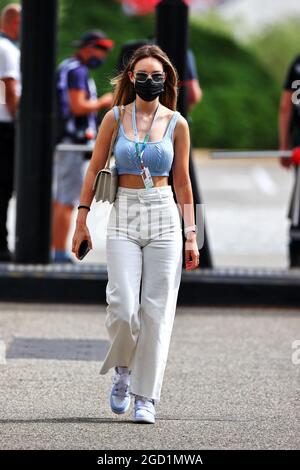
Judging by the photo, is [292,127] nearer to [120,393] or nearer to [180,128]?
[180,128]

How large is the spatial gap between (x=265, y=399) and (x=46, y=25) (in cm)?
468

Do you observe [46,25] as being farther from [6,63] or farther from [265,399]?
[265,399]

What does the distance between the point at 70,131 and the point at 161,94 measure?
5213 mm

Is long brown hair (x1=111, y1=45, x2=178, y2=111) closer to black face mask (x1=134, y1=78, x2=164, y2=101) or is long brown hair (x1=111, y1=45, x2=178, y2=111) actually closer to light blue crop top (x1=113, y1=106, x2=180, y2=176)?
black face mask (x1=134, y1=78, x2=164, y2=101)

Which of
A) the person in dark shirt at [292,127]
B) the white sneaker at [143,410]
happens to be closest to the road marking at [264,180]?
the person in dark shirt at [292,127]

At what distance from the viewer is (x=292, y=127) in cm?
1319

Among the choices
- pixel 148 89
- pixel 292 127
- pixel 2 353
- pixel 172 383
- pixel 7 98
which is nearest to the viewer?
pixel 148 89

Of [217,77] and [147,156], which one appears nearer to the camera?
[147,156]

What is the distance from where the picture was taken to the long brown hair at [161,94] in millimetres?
7633

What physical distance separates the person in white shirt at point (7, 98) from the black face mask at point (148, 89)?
4659 mm

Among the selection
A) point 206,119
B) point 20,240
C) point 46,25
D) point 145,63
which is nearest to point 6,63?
point 46,25

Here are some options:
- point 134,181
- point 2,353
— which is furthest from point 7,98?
point 134,181

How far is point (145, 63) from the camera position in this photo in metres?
7.60

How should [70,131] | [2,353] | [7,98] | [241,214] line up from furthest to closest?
[241,214], [70,131], [7,98], [2,353]
